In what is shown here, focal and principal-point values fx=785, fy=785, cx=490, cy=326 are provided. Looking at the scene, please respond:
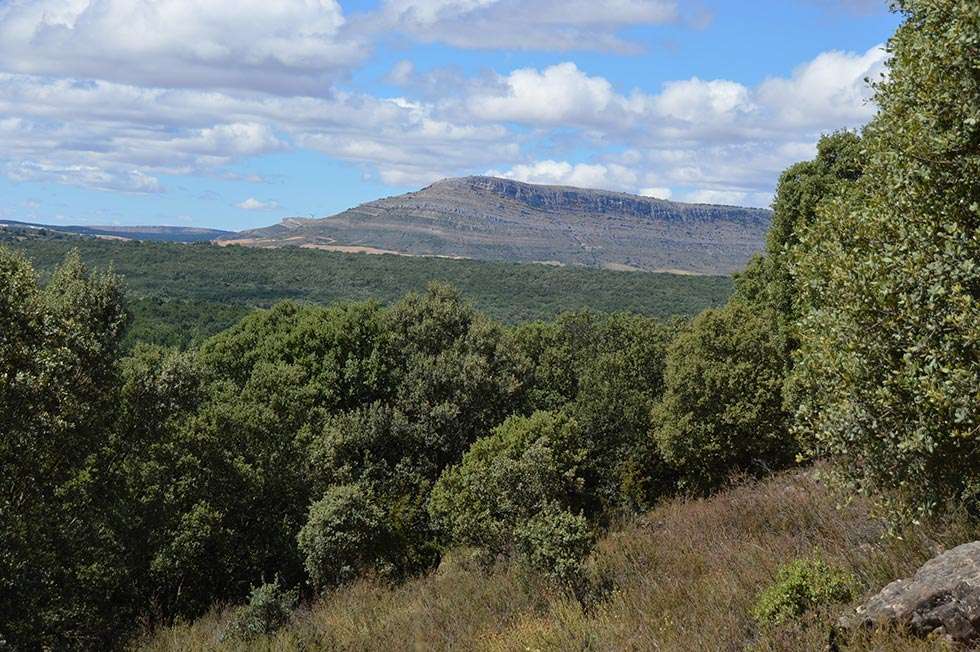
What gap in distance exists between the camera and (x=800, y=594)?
30.1 feet

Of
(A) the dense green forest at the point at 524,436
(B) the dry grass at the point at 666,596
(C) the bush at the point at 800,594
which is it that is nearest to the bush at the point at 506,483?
(A) the dense green forest at the point at 524,436

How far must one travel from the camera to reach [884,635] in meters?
7.89

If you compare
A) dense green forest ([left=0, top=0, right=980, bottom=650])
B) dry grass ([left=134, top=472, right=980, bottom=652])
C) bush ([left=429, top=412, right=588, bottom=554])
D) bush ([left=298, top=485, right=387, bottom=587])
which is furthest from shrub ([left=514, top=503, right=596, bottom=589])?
bush ([left=298, top=485, right=387, bottom=587])

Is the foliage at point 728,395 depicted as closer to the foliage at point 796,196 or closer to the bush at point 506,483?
the foliage at point 796,196

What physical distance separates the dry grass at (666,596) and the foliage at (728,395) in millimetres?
12905

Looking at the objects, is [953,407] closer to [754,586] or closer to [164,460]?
[754,586]

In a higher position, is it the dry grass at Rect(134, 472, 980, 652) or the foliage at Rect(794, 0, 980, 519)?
the foliage at Rect(794, 0, 980, 519)

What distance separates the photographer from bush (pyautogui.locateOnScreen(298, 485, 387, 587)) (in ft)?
80.6

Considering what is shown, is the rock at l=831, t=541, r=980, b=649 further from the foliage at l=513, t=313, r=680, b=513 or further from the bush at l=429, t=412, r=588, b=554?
the foliage at l=513, t=313, r=680, b=513

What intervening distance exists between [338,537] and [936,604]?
19.4 meters

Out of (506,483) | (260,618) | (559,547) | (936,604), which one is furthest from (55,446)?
(936,604)

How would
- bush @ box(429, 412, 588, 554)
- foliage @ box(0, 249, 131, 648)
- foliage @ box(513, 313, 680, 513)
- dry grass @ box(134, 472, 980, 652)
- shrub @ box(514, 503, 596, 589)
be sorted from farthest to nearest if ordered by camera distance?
foliage @ box(513, 313, 680, 513), bush @ box(429, 412, 588, 554), foliage @ box(0, 249, 131, 648), shrub @ box(514, 503, 596, 589), dry grass @ box(134, 472, 980, 652)

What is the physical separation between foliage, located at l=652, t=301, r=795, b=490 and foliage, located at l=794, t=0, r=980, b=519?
20033 millimetres

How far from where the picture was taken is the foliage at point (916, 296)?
29.3 feet
